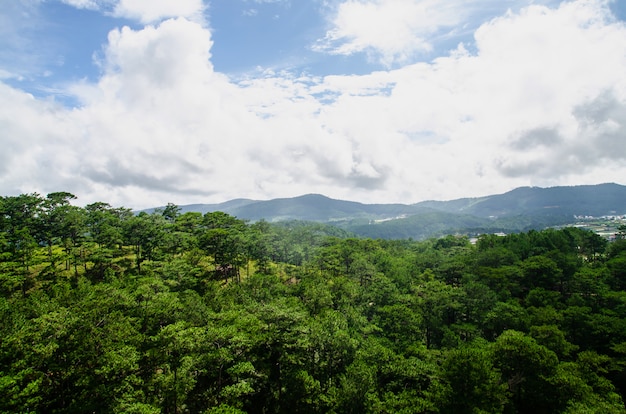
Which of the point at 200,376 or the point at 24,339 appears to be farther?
the point at 200,376

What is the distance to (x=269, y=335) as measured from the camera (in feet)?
98.8

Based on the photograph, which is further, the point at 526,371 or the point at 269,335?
the point at 526,371

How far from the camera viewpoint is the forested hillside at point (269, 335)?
74.0ft

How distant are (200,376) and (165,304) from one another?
880cm

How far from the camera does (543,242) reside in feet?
267

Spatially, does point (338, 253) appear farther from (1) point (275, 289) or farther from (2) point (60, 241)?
(2) point (60, 241)

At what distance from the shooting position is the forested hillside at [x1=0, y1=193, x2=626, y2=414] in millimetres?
22562

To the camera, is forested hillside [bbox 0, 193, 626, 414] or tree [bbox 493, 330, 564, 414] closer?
forested hillside [bbox 0, 193, 626, 414]

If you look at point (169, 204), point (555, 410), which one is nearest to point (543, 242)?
point (555, 410)

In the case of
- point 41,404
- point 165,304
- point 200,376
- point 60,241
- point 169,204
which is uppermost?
point 169,204

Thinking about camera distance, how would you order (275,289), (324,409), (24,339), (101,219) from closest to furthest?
(24,339) → (324,409) → (275,289) → (101,219)

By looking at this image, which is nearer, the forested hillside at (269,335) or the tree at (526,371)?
the forested hillside at (269,335)

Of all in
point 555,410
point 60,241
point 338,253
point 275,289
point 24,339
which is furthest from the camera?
point 338,253

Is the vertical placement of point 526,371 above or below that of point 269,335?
below
